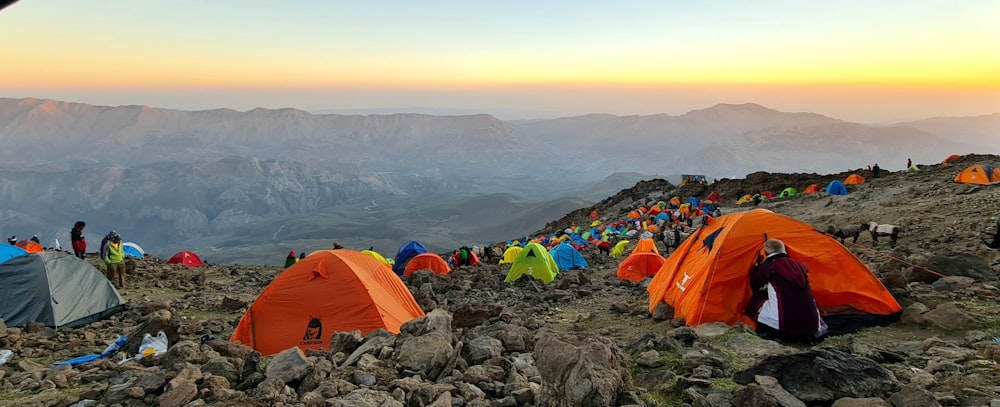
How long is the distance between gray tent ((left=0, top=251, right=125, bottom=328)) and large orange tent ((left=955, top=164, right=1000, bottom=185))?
92.7 ft

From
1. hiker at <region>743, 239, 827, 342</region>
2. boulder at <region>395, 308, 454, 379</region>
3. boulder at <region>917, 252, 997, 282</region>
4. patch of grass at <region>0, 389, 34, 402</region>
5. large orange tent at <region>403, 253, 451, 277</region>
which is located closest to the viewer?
boulder at <region>395, 308, 454, 379</region>

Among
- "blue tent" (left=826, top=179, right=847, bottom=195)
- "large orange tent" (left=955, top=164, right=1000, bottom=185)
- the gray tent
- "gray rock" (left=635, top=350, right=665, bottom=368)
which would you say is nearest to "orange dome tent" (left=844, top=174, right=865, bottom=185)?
"blue tent" (left=826, top=179, right=847, bottom=195)

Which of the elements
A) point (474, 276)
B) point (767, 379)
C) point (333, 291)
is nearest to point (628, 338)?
point (767, 379)

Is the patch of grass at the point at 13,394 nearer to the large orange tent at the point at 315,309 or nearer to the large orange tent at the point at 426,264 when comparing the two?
the large orange tent at the point at 315,309

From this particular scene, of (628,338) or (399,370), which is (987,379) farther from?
(399,370)

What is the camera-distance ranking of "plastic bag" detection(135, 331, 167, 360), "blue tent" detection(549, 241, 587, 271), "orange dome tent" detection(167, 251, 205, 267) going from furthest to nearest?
"orange dome tent" detection(167, 251, 205, 267) < "blue tent" detection(549, 241, 587, 271) < "plastic bag" detection(135, 331, 167, 360)

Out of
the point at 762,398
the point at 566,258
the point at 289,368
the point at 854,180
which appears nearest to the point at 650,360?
the point at 762,398

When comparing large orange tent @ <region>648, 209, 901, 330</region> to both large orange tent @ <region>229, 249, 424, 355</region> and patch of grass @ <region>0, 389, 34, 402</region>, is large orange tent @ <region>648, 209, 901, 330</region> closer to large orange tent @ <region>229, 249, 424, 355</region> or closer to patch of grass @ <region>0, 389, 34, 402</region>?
large orange tent @ <region>229, 249, 424, 355</region>

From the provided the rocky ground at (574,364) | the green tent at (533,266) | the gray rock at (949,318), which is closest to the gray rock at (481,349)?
the rocky ground at (574,364)

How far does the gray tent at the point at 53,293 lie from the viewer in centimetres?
1033

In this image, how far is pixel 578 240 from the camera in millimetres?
28578

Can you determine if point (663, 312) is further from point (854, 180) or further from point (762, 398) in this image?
point (854, 180)

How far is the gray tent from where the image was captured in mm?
10328

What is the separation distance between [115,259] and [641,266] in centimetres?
1485
